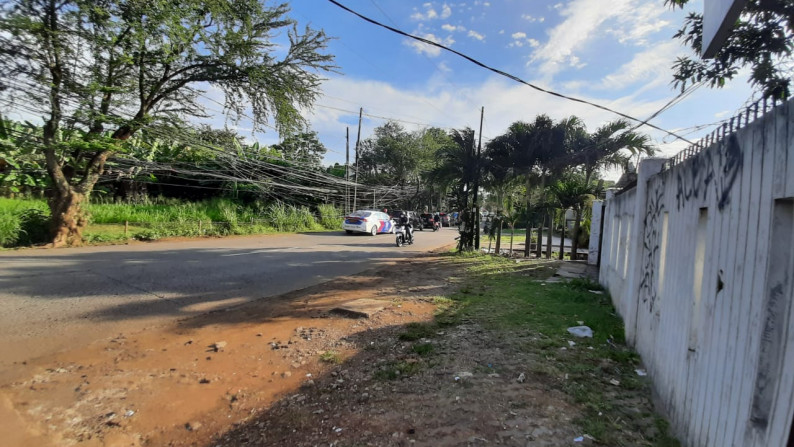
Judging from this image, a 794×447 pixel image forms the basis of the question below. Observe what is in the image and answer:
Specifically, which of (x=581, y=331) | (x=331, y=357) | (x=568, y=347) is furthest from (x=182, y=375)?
(x=581, y=331)

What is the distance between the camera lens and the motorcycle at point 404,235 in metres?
17.2

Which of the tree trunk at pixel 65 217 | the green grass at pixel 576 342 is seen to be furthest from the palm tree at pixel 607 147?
the tree trunk at pixel 65 217

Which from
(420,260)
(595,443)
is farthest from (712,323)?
(420,260)

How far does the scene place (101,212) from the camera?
1662cm

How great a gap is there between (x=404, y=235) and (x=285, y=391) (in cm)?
1419

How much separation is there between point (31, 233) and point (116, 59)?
658 cm

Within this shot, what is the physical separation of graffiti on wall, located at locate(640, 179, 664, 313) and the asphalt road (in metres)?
6.00

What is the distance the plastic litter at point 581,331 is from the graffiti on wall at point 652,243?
36.9 inches

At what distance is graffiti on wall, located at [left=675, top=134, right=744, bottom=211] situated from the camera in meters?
2.33

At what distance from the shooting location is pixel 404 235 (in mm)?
17609

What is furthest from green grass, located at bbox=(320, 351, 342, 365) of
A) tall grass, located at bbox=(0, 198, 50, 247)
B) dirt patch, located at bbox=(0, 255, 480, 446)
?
tall grass, located at bbox=(0, 198, 50, 247)

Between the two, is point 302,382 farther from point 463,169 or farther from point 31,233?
point 31,233

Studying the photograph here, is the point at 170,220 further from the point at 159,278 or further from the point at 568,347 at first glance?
the point at 568,347

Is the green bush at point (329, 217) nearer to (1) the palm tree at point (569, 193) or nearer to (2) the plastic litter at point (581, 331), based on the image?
(1) the palm tree at point (569, 193)
